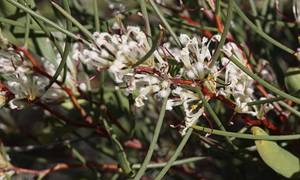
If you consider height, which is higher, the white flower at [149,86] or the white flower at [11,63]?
the white flower at [11,63]

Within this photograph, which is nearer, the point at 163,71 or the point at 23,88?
the point at 163,71

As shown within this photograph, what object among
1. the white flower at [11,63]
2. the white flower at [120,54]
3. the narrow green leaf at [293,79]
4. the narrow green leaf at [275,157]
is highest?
the white flower at [120,54]

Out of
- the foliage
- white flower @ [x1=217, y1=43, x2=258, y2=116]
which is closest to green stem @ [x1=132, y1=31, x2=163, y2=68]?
the foliage

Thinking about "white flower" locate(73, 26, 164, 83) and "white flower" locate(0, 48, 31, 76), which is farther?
"white flower" locate(0, 48, 31, 76)

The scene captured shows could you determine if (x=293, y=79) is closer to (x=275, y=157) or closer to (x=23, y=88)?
(x=275, y=157)

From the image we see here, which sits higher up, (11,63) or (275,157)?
(11,63)

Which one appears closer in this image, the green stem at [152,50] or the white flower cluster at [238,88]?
the green stem at [152,50]

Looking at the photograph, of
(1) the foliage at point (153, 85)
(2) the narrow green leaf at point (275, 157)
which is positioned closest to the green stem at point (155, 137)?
(1) the foliage at point (153, 85)

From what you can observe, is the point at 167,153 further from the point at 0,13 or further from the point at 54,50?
the point at 0,13

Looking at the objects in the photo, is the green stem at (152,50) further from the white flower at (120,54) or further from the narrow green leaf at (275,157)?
the narrow green leaf at (275,157)

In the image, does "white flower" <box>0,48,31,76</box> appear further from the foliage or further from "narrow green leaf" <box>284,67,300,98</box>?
"narrow green leaf" <box>284,67,300,98</box>

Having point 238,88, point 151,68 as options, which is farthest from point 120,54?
point 238,88

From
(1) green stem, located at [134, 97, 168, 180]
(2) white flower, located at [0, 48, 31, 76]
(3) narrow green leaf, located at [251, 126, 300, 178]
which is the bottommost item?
(3) narrow green leaf, located at [251, 126, 300, 178]
